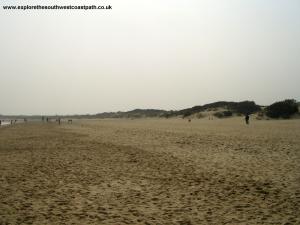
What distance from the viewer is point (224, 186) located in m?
10.9

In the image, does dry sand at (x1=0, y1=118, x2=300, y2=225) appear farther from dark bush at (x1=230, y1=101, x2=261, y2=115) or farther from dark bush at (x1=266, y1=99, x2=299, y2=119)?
dark bush at (x1=230, y1=101, x2=261, y2=115)

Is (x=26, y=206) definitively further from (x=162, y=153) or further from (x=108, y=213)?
(x=162, y=153)

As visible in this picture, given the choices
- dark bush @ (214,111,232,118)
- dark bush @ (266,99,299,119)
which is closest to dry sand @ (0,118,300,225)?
dark bush @ (266,99,299,119)

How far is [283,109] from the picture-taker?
61312 mm

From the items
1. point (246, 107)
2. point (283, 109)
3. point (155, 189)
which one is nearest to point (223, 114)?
point (246, 107)

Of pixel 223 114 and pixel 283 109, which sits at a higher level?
pixel 283 109

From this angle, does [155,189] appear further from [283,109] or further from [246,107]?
[246,107]

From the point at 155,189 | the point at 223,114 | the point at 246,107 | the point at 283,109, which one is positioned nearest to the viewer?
the point at 155,189

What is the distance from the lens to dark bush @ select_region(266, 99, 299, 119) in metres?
60.4

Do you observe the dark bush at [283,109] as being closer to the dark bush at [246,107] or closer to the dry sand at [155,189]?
the dark bush at [246,107]

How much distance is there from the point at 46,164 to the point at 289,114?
170ft

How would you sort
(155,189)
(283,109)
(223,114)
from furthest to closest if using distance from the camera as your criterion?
1. (223,114)
2. (283,109)
3. (155,189)

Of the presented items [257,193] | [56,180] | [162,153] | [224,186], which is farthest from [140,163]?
[257,193]

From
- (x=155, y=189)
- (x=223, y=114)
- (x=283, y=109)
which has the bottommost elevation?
(x=155, y=189)
